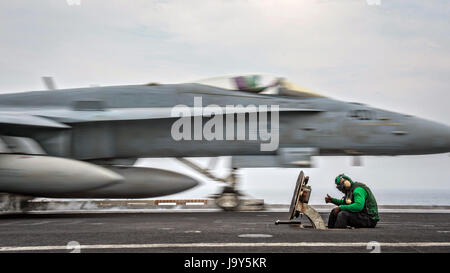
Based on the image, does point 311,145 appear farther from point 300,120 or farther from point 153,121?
point 153,121

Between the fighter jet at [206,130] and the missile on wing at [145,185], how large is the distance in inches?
1.0

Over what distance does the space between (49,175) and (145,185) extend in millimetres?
2290

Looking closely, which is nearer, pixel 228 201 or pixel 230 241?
pixel 230 241

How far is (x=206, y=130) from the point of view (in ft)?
42.3

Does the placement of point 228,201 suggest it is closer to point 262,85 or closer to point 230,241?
point 262,85

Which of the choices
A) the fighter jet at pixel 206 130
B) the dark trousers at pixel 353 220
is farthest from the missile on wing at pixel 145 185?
the dark trousers at pixel 353 220

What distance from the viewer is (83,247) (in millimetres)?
5449

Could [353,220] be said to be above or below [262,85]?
below

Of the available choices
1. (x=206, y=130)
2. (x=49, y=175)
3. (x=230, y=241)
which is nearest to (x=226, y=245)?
(x=230, y=241)

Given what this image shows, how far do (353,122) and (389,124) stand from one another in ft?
2.93

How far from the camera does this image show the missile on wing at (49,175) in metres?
11.4

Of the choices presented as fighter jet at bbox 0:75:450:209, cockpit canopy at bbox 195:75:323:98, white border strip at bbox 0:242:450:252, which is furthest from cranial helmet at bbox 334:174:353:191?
cockpit canopy at bbox 195:75:323:98
